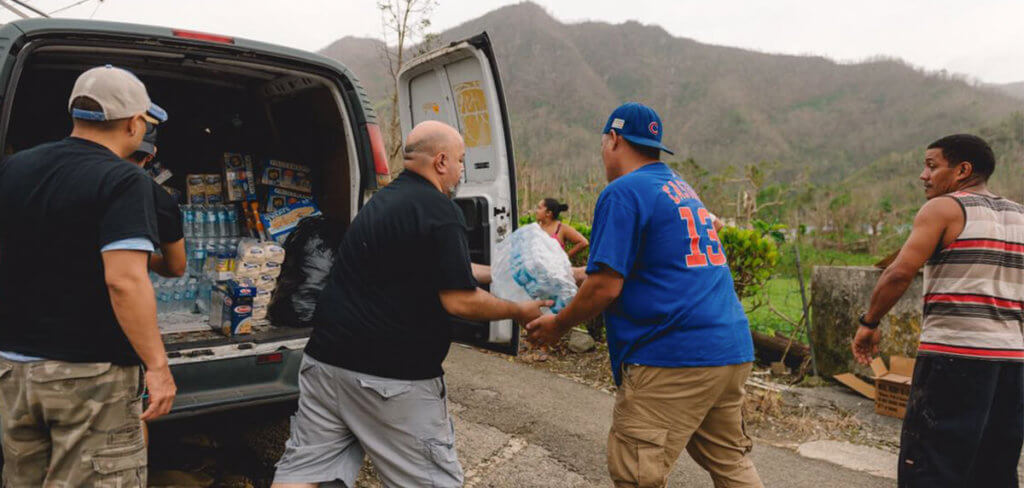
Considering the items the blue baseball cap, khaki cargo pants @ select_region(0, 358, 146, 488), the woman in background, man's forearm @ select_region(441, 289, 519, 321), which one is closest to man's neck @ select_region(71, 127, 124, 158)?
khaki cargo pants @ select_region(0, 358, 146, 488)

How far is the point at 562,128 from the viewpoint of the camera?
72750 millimetres

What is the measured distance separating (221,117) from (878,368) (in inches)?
210

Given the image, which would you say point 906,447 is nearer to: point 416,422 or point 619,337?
point 619,337

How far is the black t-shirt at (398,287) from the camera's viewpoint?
2.23m

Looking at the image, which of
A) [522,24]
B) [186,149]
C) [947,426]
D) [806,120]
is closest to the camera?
[947,426]

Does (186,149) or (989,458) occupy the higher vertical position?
(186,149)

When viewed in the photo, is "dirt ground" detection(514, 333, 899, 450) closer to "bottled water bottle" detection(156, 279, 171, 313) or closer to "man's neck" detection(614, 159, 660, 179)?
"man's neck" detection(614, 159, 660, 179)

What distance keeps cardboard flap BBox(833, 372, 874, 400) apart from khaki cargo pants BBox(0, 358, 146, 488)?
5.34 m

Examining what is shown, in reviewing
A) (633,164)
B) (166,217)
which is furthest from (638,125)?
(166,217)

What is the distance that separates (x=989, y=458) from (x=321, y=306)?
2.85m

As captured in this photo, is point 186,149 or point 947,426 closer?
point 947,426

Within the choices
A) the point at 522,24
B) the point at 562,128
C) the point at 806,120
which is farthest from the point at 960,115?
the point at 522,24

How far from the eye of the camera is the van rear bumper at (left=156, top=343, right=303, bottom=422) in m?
2.93

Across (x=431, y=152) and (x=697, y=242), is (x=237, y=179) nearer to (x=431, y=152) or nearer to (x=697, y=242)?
(x=431, y=152)
